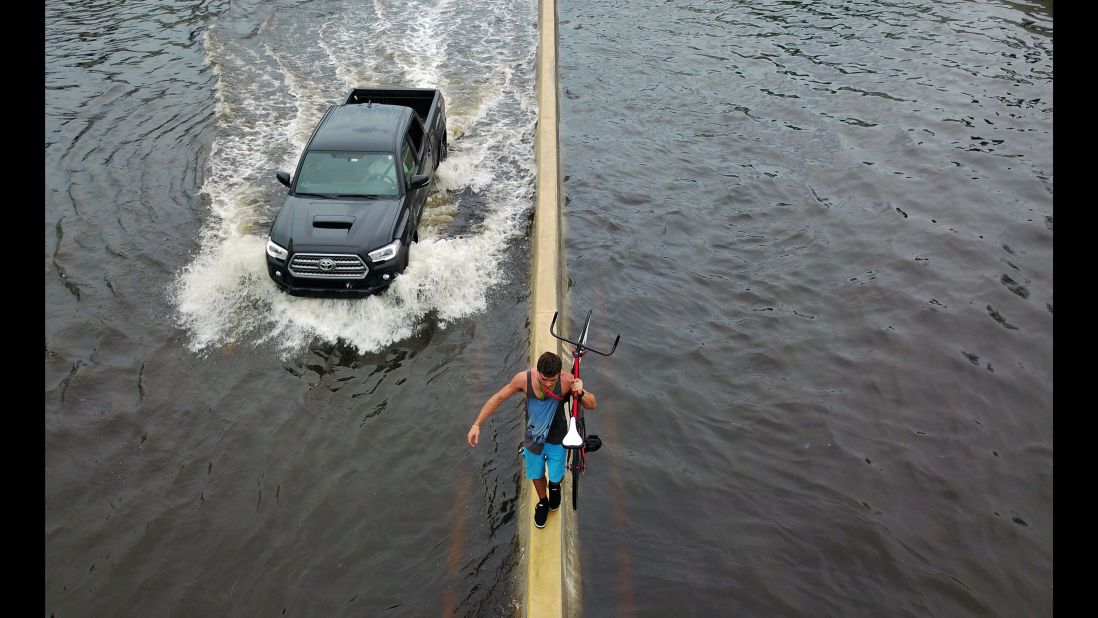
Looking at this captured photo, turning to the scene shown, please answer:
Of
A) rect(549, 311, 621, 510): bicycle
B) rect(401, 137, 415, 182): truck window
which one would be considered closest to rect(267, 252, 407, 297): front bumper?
rect(401, 137, 415, 182): truck window

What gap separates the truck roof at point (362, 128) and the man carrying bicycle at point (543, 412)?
613 cm

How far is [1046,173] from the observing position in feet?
44.2

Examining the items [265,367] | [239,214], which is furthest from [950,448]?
Answer: [239,214]

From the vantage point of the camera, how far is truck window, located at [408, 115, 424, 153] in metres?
11.8

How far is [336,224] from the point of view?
9.91 meters

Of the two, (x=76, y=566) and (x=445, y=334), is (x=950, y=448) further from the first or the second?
(x=76, y=566)

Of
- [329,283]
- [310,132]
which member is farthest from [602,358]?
[310,132]

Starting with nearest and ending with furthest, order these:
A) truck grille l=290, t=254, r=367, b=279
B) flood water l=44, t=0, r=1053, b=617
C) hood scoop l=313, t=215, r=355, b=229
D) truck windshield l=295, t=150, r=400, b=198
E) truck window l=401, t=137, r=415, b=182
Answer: flood water l=44, t=0, r=1053, b=617
truck grille l=290, t=254, r=367, b=279
hood scoop l=313, t=215, r=355, b=229
truck windshield l=295, t=150, r=400, b=198
truck window l=401, t=137, r=415, b=182

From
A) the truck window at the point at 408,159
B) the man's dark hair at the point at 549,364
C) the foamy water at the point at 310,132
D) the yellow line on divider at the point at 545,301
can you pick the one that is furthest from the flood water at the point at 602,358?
the man's dark hair at the point at 549,364

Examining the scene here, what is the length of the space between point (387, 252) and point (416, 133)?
120 inches

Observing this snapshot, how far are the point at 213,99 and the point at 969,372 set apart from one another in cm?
1474

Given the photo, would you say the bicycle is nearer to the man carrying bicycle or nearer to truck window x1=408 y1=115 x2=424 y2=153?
the man carrying bicycle

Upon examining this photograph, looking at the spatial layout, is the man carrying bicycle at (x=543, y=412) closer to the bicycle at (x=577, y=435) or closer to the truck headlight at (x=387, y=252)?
the bicycle at (x=577, y=435)

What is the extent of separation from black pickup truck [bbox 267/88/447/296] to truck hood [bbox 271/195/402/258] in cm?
1
